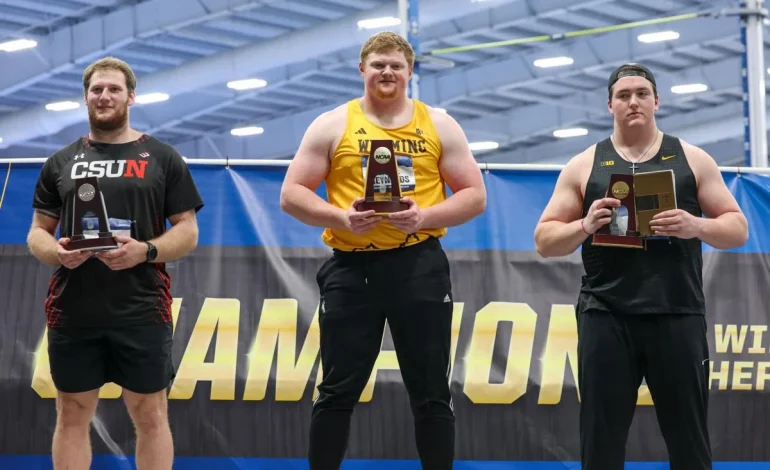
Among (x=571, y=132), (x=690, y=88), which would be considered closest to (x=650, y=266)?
(x=690, y=88)

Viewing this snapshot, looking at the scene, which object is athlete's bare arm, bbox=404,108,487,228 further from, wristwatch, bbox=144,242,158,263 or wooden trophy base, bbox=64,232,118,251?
wooden trophy base, bbox=64,232,118,251

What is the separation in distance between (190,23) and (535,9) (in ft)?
17.2

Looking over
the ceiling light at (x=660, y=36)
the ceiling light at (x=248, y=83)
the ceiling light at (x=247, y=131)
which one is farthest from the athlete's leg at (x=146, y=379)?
the ceiling light at (x=247, y=131)

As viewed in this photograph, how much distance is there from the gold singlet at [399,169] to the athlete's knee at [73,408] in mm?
1039

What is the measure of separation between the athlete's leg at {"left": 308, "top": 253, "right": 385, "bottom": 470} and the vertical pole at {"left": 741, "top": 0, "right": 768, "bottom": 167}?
14.8ft

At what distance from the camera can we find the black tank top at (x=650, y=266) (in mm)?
3164

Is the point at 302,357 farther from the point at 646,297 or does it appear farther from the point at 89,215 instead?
the point at 646,297

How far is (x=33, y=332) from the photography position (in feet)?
14.4

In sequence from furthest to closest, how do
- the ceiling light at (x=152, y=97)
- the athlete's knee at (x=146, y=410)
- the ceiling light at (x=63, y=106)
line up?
the ceiling light at (x=63, y=106), the ceiling light at (x=152, y=97), the athlete's knee at (x=146, y=410)

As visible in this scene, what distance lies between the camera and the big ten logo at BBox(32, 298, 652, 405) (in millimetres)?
4387

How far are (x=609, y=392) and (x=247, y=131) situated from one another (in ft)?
65.2

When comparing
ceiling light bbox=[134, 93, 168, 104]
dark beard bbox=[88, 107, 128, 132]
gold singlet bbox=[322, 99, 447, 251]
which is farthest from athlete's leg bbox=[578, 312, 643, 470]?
ceiling light bbox=[134, 93, 168, 104]

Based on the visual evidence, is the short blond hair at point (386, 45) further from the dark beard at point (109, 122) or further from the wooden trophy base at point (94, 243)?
the wooden trophy base at point (94, 243)

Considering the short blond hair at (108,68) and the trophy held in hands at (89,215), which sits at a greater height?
the short blond hair at (108,68)
